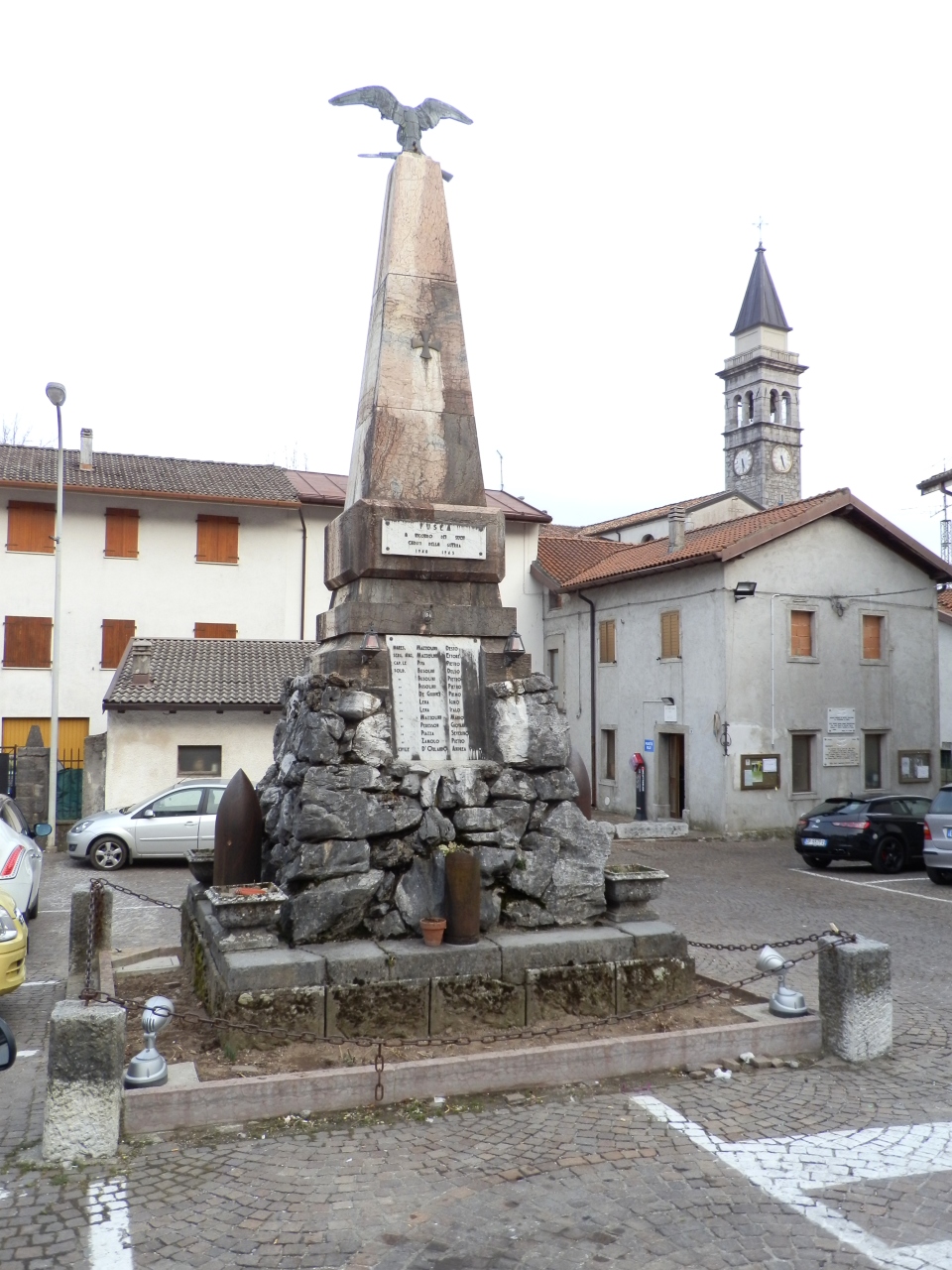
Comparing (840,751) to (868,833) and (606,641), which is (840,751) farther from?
(606,641)

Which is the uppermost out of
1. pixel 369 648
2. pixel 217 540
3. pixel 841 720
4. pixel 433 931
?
pixel 217 540

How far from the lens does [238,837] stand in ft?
23.2

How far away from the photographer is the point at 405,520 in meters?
7.35

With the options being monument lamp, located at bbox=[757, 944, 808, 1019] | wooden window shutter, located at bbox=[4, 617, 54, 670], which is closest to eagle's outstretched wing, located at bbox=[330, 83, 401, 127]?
monument lamp, located at bbox=[757, 944, 808, 1019]

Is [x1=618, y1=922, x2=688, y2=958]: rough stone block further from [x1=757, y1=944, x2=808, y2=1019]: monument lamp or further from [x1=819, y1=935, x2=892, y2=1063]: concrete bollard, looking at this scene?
[x1=819, y1=935, x2=892, y2=1063]: concrete bollard

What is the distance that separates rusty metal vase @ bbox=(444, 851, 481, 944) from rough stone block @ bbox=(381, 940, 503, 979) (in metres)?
0.07

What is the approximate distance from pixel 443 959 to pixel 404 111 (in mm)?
6406

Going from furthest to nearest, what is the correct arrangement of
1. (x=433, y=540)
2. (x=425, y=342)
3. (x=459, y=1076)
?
(x=425, y=342)
(x=433, y=540)
(x=459, y=1076)

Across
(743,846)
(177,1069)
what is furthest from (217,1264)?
(743,846)

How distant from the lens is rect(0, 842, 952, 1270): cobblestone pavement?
152 inches

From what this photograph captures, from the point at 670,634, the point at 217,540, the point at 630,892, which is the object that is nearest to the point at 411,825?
the point at 630,892

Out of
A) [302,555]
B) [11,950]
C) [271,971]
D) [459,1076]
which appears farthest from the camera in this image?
[302,555]

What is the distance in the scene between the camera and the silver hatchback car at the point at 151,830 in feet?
52.7

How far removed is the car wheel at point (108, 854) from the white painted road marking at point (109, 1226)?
488 inches
